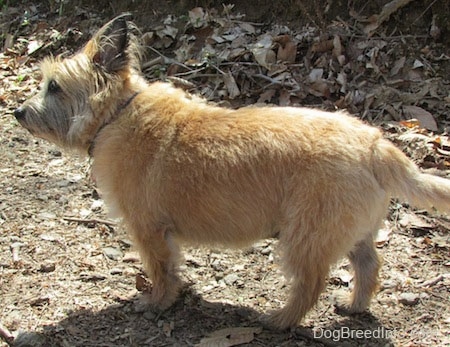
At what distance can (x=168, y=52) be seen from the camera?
22.2 ft

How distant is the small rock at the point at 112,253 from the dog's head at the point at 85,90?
0.98 metres

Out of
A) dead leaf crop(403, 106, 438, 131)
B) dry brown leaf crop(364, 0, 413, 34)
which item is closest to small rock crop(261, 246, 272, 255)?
dead leaf crop(403, 106, 438, 131)

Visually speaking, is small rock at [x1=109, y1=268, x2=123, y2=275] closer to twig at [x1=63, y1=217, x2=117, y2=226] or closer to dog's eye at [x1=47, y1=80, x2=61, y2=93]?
twig at [x1=63, y1=217, x2=117, y2=226]

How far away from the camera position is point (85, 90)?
3.79 m

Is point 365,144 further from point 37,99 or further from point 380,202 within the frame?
point 37,99

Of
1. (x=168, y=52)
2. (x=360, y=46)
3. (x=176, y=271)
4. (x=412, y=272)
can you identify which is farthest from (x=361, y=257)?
(x=168, y=52)

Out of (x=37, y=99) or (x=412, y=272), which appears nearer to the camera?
(x=37, y=99)

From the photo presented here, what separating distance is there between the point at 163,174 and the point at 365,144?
123 cm

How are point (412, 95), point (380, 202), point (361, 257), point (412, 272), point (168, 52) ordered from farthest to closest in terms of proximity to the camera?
1. point (168, 52)
2. point (412, 95)
3. point (412, 272)
4. point (361, 257)
5. point (380, 202)

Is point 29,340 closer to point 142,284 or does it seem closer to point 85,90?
point 142,284

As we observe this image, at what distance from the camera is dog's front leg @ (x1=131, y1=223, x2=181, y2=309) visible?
3.70 metres

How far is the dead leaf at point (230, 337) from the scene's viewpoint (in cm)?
362

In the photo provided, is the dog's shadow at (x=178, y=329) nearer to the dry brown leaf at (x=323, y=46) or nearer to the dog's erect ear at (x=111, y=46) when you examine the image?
the dog's erect ear at (x=111, y=46)

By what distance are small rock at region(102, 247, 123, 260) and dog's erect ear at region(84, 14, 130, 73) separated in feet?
4.78
